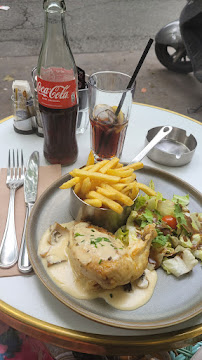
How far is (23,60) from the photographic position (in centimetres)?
503

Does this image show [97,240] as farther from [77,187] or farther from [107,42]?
[107,42]

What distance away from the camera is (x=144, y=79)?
15.9 ft

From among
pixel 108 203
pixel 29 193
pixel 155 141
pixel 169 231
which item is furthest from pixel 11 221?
pixel 155 141

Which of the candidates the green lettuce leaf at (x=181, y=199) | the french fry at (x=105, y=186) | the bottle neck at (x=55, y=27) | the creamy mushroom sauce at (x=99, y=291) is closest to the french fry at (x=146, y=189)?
the french fry at (x=105, y=186)

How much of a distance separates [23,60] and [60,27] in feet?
12.9

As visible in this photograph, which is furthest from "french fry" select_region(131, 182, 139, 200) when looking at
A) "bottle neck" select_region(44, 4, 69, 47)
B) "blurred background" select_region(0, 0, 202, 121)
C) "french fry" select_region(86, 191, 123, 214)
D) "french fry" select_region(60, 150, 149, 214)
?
"blurred background" select_region(0, 0, 202, 121)

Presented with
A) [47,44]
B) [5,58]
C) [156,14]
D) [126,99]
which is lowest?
[5,58]

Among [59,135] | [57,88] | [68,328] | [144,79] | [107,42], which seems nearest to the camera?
[68,328]

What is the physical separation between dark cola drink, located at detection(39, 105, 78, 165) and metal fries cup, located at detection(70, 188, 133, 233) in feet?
1.28

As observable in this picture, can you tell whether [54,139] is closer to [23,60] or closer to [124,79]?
[124,79]

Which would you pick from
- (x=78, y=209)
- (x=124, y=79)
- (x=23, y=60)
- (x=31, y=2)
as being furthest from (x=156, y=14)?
(x=78, y=209)

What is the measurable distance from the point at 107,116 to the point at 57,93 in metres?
0.32

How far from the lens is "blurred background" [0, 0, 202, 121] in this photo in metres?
4.54

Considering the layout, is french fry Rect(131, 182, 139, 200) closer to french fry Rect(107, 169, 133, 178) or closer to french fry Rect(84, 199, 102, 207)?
french fry Rect(107, 169, 133, 178)
